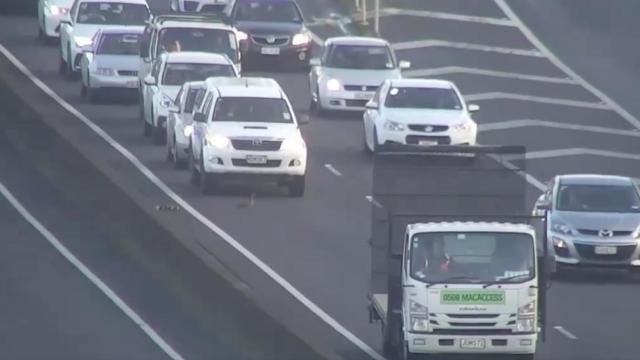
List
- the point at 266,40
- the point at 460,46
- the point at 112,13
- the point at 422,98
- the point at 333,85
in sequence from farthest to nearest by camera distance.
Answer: the point at 460,46 → the point at 112,13 → the point at 266,40 → the point at 333,85 → the point at 422,98

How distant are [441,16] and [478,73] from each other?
271 inches

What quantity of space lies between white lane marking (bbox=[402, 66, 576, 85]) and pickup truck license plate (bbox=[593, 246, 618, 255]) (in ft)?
62.3

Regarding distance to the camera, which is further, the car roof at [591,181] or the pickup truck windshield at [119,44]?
the pickup truck windshield at [119,44]

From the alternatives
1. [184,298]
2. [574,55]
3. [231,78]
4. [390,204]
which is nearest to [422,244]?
[390,204]

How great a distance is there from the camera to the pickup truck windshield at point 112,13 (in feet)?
171

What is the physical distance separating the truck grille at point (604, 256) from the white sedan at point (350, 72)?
1436 cm

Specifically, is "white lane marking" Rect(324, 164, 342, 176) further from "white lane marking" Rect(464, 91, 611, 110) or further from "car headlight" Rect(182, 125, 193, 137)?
"white lane marking" Rect(464, 91, 611, 110)

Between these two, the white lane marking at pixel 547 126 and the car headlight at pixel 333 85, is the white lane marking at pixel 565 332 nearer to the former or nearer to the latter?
the white lane marking at pixel 547 126

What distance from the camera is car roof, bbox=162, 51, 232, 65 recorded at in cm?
4369

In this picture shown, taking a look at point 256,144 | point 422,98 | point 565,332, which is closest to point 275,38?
point 422,98

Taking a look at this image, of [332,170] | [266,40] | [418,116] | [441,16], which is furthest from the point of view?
[441,16]

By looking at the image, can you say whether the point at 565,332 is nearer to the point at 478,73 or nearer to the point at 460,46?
the point at 478,73

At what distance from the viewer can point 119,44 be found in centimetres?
4791

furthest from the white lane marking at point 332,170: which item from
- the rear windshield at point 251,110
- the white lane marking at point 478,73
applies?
the white lane marking at point 478,73
